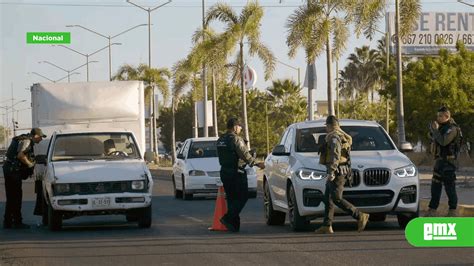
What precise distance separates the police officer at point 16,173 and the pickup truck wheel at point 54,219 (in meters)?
1.19

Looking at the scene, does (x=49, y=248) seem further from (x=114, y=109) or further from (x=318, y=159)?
(x=114, y=109)

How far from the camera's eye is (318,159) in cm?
1780

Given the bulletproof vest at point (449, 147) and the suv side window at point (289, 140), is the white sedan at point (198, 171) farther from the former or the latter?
the bulletproof vest at point (449, 147)

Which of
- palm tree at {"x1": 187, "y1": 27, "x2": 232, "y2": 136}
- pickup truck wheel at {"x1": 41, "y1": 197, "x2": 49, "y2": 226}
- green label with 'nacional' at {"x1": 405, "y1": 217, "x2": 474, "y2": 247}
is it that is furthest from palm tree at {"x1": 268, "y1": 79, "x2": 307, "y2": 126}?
green label with 'nacional' at {"x1": 405, "y1": 217, "x2": 474, "y2": 247}

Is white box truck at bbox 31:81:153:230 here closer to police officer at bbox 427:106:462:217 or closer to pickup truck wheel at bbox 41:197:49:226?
pickup truck wheel at bbox 41:197:49:226

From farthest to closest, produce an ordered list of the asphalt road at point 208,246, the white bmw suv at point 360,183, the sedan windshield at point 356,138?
1. the sedan windshield at point 356,138
2. the white bmw suv at point 360,183
3. the asphalt road at point 208,246

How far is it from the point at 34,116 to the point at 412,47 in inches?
2505

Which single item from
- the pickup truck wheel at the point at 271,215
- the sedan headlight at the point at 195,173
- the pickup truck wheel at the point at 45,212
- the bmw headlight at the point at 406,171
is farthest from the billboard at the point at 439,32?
the bmw headlight at the point at 406,171

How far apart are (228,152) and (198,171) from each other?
11053 millimetres

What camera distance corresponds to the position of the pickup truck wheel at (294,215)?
17516mm

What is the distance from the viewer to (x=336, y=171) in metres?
16.8

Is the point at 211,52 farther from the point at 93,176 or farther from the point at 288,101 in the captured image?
the point at 288,101

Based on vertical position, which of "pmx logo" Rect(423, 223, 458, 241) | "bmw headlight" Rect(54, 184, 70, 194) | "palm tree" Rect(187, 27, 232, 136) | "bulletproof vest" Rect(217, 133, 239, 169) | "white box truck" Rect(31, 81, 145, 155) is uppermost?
"palm tree" Rect(187, 27, 232, 136)

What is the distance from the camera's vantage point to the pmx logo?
14.0 meters
